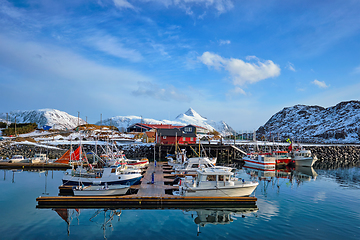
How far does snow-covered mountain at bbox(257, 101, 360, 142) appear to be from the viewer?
128 meters

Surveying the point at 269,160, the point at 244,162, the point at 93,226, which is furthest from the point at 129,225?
the point at 244,162

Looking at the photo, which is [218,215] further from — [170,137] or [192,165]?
[170,137]

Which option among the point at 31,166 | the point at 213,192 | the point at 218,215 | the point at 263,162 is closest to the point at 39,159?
the point at 31,166

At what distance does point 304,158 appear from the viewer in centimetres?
5159

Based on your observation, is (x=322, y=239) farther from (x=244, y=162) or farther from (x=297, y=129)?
(x=297, y=129)

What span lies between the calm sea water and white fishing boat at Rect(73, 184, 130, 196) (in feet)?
6.04

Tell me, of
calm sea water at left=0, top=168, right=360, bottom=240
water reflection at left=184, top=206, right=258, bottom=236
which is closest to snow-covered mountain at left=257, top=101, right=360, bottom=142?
calm sea water at left=0, top=168, right=360, bottom=240

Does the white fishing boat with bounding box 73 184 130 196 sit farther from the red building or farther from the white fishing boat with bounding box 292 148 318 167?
the red building

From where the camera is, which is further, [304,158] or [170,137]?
[170,137]

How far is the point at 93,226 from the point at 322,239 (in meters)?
15.9

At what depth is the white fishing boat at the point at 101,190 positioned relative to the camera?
21500mm

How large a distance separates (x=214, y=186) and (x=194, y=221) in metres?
4.38

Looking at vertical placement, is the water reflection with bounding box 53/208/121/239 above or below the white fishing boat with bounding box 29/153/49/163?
below

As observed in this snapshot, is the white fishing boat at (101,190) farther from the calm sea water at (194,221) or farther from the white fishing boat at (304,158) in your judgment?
the white fishing boat at (304,158)
